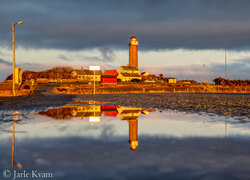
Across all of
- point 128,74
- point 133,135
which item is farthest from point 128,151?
point 128,74

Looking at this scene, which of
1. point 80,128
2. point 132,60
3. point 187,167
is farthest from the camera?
point 132,60

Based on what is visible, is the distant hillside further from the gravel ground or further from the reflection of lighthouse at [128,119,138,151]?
the reflection of lighthouse at [128,119,138,151]

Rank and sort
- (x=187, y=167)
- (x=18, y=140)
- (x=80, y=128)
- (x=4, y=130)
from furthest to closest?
(x=80, y=128) → (x=4, y=130) → (x=18, y=140) → (x=187, y=167)

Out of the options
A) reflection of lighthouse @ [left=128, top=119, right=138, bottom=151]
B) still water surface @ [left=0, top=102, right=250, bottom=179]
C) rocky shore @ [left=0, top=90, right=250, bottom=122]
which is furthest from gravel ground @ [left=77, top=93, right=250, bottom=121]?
reflection of lighthouse @ [left=128, top=119, right=138, bottom=151]

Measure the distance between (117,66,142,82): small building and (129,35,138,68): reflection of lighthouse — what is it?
2763 millimetres

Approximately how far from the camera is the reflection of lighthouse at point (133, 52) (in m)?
132

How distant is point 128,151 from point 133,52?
420ft

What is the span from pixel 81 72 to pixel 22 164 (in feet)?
439

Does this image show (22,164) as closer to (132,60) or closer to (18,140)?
(18,140)

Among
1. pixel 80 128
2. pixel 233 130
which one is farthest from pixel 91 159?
pixel 233 130

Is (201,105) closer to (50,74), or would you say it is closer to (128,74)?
(128,74)

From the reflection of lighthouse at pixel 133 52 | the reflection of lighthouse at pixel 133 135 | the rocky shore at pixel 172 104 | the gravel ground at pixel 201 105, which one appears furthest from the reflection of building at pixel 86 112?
the reflection of lighthouse at pixel 133 52

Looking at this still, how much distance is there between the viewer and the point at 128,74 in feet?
432

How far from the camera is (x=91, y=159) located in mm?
7328
